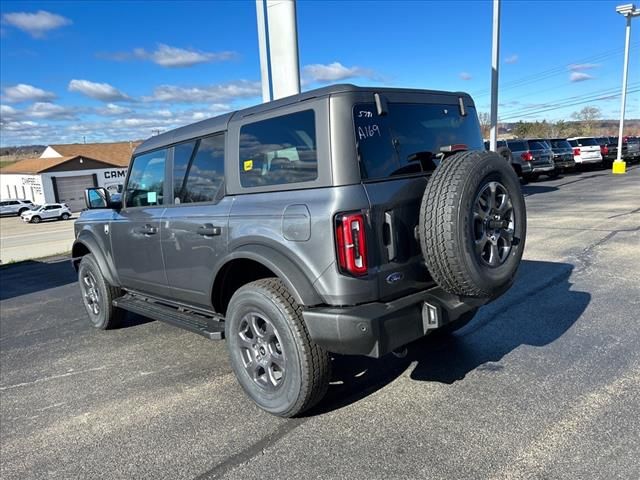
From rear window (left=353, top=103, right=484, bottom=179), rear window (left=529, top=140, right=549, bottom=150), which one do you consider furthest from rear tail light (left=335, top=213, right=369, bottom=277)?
rear window (left=529, top=140, right=549, bottom=150)

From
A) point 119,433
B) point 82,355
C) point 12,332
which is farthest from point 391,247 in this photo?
point 12,332

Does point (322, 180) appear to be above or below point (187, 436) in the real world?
above

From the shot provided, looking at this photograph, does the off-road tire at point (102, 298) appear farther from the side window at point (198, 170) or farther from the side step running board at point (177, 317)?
the side window at point (198, 170)

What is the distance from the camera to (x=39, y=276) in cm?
948

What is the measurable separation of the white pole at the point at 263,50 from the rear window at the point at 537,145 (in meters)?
13.7

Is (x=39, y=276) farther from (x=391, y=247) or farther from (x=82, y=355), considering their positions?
(x=391, y=247)

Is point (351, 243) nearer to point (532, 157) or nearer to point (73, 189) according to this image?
point (532, 157)

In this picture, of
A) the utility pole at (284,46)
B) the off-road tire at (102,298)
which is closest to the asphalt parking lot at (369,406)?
the off-road tire at (102,298)

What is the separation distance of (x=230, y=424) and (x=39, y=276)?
7.97m

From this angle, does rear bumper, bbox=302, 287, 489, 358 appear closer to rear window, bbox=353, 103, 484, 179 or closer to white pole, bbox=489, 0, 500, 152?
rear window, bbox=353, 103, 484, 179

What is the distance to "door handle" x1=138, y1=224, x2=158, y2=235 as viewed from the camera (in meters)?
4.19

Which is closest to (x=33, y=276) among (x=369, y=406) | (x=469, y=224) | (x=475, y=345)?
(x=369, y=406)

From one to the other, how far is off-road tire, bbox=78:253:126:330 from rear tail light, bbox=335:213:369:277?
3306 millimetres

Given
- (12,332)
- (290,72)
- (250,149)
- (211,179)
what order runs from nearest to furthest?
(250,149) → (211,179) → (12,332) → (290,72)
